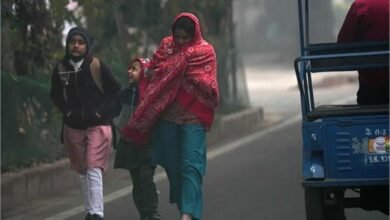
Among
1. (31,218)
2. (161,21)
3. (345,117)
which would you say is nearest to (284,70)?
(161,21)

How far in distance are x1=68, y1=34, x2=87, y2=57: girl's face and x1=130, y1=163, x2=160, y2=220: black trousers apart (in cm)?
99

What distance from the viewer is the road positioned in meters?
7.76

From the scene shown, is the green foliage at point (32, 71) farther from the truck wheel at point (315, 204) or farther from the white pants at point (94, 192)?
the truck wheel at point (315, 204)

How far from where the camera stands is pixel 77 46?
6.91 m

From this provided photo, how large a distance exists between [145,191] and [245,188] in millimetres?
2293

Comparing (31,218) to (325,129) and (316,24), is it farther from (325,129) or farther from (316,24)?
(316,24)

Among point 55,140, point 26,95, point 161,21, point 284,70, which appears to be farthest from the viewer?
point 284,70

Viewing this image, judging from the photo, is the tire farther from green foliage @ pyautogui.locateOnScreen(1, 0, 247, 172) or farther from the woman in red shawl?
green foliage @ pyautogui.locateOnScreen(1, 0, 247, 172)

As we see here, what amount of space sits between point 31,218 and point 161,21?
6.23 metres

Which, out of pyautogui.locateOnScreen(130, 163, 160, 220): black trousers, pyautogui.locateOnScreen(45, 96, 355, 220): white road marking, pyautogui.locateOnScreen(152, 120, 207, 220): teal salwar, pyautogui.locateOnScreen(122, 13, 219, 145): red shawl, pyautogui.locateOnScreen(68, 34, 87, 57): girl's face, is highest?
pyautogui.locateOnScreen(68, 34, 87, 57): girl's face

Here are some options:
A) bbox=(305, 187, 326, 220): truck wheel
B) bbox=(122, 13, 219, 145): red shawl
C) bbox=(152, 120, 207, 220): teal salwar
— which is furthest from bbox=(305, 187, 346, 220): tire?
bbox=(122, 13, 219, 145): red shawl

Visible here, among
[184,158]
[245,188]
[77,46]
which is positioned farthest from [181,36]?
[245,188]

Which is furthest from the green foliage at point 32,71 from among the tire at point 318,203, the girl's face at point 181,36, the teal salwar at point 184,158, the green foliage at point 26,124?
the tire at point 318,203

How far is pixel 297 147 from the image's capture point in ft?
40.9
